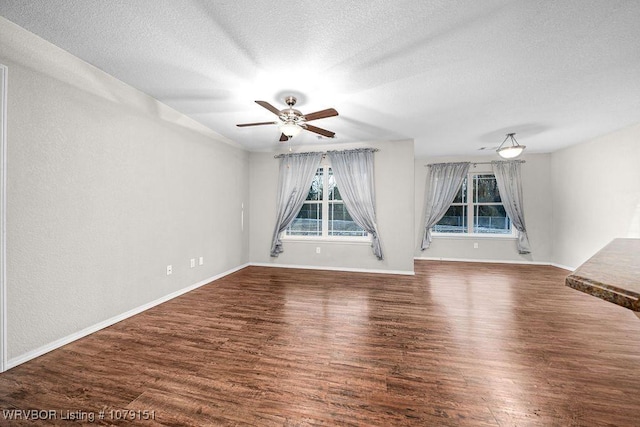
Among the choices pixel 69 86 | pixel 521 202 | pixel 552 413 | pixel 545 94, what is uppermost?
pixel 545 94

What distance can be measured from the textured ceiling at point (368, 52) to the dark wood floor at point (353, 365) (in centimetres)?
248

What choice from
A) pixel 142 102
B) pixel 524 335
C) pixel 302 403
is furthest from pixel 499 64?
pixel 142 102

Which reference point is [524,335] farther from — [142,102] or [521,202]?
[142,102]

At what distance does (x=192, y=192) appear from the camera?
12.1 ft

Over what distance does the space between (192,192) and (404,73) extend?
3194 millimetres

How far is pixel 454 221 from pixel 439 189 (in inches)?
35.8

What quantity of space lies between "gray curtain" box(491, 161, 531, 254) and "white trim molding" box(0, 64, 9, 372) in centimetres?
733

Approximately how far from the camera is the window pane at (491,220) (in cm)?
581

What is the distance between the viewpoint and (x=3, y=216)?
180 centimetres

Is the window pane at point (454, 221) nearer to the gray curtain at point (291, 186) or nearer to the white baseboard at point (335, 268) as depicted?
the white baseboard at point (335, 268)

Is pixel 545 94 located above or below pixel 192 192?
above

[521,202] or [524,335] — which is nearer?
[524,335]

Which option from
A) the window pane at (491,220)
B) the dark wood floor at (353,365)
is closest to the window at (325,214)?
the dark wood floor at (353,365)

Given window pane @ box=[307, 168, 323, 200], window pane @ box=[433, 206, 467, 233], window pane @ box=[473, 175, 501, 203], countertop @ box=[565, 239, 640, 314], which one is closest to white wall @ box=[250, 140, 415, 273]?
window pane @ box=[307, 168, 323, 200]
